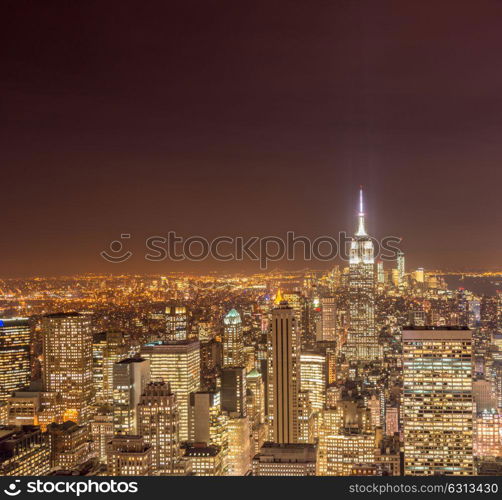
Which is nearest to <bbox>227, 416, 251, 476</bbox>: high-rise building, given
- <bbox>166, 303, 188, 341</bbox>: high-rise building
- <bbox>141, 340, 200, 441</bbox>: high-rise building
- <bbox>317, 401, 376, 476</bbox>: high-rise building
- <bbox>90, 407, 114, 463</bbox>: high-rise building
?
<bbox>141, 340, 200, 441</bbox>: high-rise building

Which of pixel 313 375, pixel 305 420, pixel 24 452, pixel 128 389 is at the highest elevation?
pixel 313 375

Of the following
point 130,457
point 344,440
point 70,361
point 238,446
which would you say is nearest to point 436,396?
point 344,440

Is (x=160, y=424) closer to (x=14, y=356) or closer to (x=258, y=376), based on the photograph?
(x=258, y=376)

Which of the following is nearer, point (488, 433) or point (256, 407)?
point (488, 433)

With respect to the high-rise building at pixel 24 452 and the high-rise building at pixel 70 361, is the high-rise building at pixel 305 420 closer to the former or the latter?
the high-rise building at pixel 70 361

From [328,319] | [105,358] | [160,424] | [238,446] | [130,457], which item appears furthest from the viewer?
[105,358]

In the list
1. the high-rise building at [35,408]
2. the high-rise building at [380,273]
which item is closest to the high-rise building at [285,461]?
the high-rise building at [380,273]
